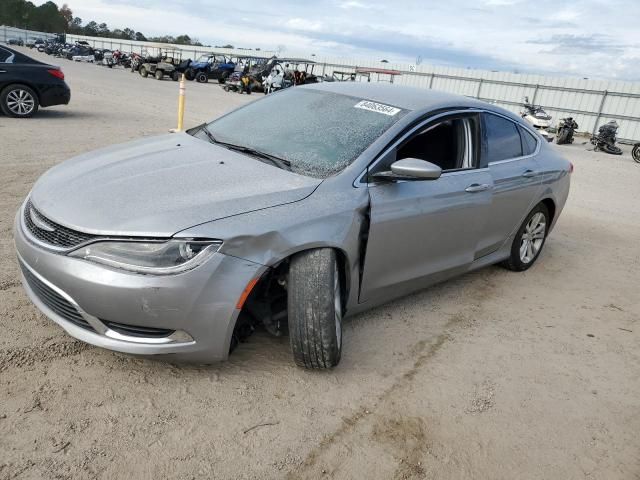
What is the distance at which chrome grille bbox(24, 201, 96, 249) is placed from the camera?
8.17 feet

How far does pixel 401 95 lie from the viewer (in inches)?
151

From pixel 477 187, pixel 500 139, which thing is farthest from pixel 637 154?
pixel 477 187

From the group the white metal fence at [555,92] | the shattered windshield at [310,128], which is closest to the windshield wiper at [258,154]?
the shattered windshield at [310,128]

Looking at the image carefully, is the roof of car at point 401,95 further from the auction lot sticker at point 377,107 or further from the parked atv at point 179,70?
the parked atv at point 179,70

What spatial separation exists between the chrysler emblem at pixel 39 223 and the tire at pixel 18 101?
878cm

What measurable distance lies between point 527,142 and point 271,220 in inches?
119

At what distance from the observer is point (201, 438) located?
238 centimetres

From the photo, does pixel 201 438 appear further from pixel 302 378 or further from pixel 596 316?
pixel 596 316

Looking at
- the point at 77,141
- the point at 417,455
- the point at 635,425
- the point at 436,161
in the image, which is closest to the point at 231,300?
the point at 417,455

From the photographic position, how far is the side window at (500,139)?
4.08m

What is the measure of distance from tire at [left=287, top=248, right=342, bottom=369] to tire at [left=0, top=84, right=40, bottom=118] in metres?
9.72

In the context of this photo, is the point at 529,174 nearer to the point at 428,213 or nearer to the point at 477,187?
the point at 477,187

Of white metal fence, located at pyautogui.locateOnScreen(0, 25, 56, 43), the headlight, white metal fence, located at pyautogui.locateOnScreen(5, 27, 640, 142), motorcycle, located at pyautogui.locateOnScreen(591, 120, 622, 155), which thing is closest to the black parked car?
the headlight

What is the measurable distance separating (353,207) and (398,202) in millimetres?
387
